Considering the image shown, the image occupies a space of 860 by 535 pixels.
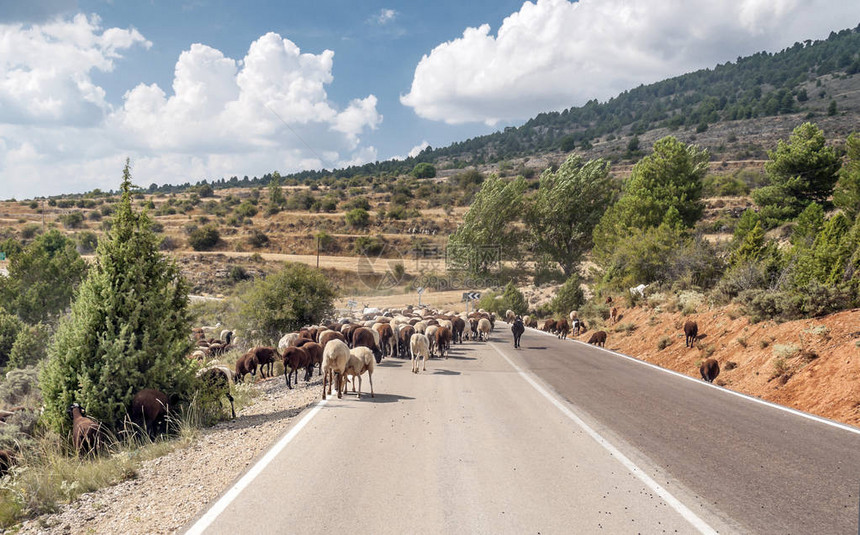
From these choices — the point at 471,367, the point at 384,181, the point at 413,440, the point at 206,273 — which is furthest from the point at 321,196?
the point at 413,440

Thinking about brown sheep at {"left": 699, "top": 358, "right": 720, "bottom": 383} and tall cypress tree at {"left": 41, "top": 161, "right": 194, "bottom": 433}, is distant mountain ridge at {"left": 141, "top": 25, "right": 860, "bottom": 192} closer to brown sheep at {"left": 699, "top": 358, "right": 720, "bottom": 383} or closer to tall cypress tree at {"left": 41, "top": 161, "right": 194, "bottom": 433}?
brown sheep at {"left": 699, "top": 358, "right": 720, "bottom": 383}

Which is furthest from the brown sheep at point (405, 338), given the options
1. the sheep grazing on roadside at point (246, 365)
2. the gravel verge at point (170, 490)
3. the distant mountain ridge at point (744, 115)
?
the distant mountain ridge at point (744, 115)

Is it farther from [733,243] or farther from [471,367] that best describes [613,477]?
[733,243]

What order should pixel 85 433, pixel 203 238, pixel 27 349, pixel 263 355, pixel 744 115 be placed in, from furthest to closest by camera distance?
1. pixel 744 115
2. pixel 203 238
3. pixel 27 349
4. pixel 263 355
5. pixel 85 433

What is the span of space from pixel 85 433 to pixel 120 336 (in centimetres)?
163

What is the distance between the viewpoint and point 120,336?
29.8 feet

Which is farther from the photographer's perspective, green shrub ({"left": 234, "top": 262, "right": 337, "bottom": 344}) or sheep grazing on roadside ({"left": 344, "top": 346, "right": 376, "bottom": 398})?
green shrub ({"left": 234, "top": 262, "right": 337, "bottom": 344})

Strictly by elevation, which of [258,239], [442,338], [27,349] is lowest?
[27,349]

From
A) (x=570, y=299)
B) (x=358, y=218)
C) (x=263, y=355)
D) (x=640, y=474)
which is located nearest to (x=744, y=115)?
(x=358, y=218)

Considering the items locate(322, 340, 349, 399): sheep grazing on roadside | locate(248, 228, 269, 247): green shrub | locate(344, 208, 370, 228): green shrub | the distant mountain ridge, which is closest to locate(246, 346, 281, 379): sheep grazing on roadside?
locate(322, 340, 349, 399): sheep grazing on roadside

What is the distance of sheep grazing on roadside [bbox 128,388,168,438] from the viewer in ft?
29.3

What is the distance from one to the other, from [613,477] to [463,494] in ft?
5.84

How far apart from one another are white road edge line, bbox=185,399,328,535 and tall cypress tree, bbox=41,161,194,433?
3114 mm

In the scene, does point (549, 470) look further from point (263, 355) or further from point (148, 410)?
point (263, 355)
